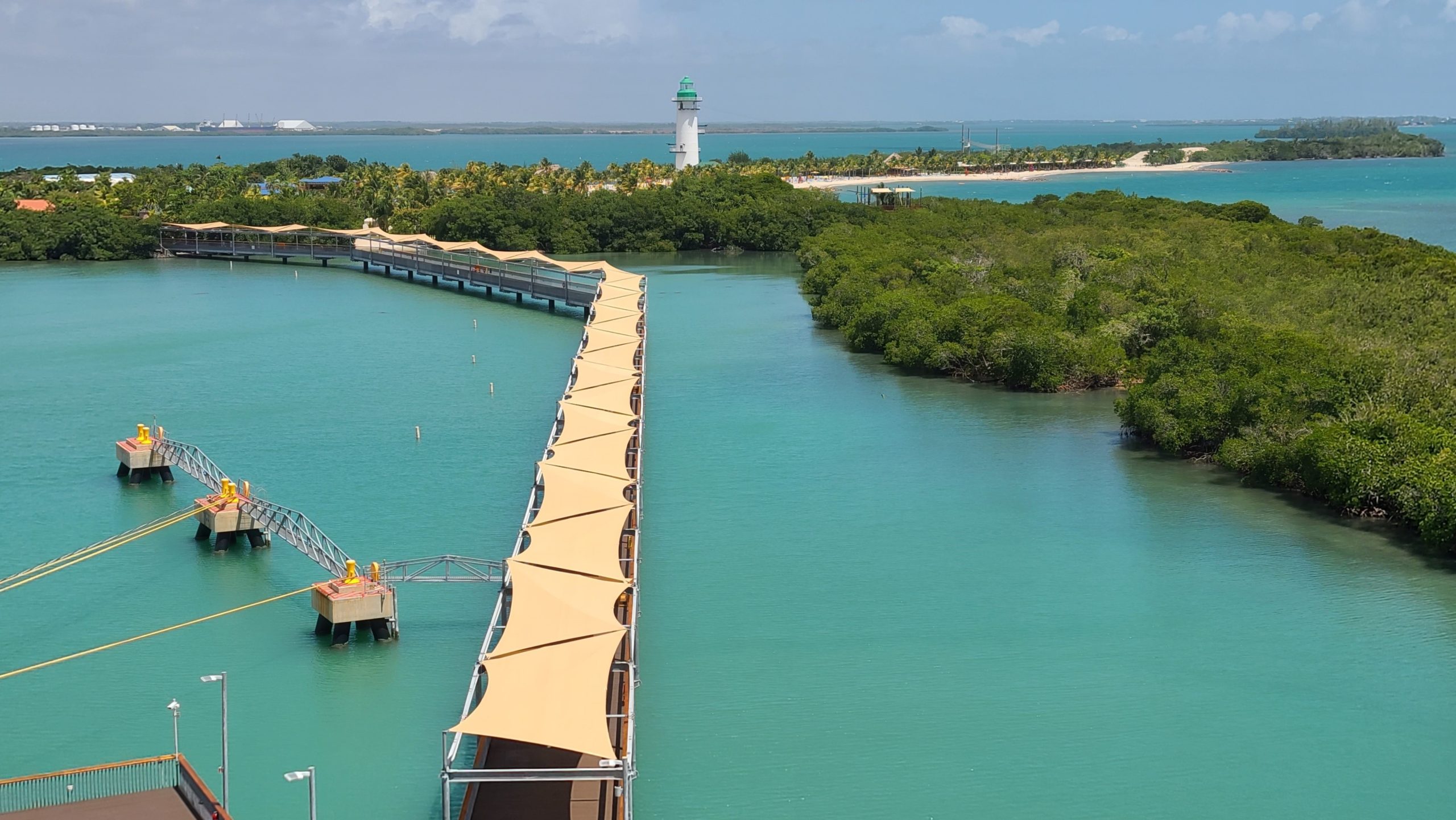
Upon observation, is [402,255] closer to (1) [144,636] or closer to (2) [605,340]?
(2) [605,340]

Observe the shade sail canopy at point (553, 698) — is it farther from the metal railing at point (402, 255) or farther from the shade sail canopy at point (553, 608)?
the metal railing at point (402, 255)

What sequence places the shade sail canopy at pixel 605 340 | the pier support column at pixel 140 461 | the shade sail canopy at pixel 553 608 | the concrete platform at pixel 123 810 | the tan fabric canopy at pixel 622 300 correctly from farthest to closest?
the tan fabric canopy at pixel 622 300
the shade sail canopy at pixel 605 340
the pier support column at pixel 140 461
the shade sail canopy at pixel 553 608
the concrete platform at pixel 123 810

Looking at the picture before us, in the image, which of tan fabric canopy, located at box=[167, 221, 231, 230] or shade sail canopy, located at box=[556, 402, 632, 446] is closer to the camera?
shade sail canopy, located at box=[556, 402, 632, 446]

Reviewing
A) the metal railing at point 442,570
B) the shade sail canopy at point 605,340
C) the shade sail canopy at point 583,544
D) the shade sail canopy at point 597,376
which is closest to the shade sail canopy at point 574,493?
the shade sail canopy at point 583,544

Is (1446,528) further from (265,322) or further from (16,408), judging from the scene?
(265,322)

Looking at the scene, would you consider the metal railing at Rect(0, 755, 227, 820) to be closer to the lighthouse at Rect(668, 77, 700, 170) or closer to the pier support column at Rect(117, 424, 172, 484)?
the pier support column at Rect(117, 424, 172, 484)

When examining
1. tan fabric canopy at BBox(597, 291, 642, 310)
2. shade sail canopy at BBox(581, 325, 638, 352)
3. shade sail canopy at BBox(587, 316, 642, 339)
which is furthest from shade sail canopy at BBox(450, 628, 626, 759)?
tan fabric canopy at BBox(597, 291, 642, 310)

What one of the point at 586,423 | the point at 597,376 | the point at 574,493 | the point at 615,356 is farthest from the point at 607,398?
the point at 574,493
